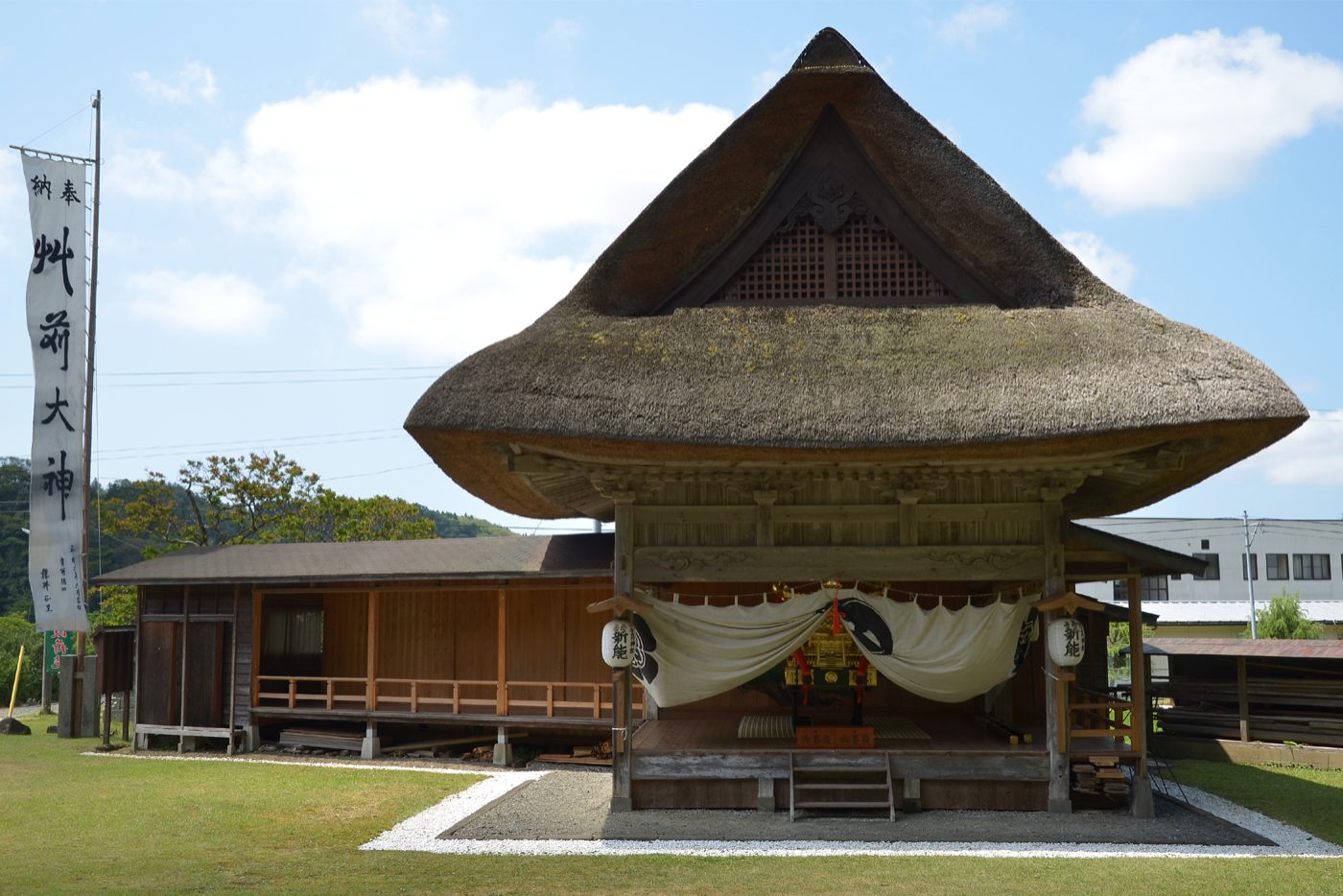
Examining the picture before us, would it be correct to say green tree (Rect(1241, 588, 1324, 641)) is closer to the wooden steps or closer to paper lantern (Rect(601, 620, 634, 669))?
the wooden steps

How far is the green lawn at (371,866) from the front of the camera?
8500 mm

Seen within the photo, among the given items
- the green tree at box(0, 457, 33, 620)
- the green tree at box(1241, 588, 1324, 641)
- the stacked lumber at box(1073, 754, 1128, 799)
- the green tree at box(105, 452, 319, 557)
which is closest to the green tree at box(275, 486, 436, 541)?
the green tree at box(105, 452, 319, 557)

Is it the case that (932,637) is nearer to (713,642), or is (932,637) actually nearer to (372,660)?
(713,642)

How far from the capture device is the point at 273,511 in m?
31.9

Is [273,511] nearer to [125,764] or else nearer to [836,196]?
[125,764]

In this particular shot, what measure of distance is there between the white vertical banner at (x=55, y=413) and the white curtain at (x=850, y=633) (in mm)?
12289

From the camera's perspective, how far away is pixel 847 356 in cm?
1102

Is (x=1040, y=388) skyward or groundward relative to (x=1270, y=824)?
skyward

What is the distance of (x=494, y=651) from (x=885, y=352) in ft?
31.1

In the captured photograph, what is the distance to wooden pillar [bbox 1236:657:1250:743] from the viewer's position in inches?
646

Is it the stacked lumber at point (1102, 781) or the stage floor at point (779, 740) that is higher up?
the stage floor at point (779, 740)

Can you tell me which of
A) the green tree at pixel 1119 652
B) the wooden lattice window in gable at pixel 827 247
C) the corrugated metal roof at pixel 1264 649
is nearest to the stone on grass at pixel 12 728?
the wooden lattice window in gable at pixel 827 247

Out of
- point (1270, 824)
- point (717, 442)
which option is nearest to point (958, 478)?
point (717, 442)

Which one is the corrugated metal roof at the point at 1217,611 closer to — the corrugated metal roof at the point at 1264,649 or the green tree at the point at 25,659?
the corrugated metal roof at the point at 1264,649
